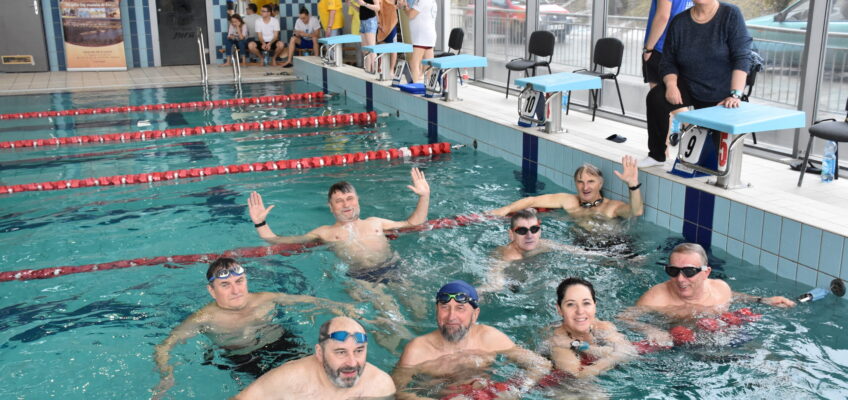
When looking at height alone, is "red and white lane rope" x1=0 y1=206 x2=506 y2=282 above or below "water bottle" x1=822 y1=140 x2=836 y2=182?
below

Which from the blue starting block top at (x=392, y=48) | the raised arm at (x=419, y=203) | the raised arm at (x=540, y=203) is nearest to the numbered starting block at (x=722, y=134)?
the raised arm at (x=540, y=203)

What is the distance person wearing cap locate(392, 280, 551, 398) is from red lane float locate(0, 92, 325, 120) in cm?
892

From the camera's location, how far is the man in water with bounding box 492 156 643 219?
532cm

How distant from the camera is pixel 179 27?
55.2 feet

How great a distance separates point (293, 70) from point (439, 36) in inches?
152

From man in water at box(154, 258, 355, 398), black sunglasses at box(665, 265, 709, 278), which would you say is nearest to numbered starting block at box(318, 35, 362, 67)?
man in water at box(154, 258, 355, 398)

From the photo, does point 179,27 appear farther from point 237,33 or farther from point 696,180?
point 696,180

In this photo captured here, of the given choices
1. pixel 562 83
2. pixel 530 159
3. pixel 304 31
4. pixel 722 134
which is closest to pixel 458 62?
pixel 530 159

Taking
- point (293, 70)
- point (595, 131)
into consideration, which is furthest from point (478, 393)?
point (293, 70)

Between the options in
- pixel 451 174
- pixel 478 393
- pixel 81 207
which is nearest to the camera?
pixel 478 393

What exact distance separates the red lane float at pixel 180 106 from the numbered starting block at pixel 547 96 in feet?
18.1

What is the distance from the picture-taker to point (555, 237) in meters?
5.22

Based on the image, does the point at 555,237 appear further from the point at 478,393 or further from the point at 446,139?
the point at 446,139

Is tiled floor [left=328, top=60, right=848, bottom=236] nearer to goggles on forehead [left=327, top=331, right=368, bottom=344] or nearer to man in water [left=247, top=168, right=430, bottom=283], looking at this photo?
man in water [left=247, top=168, right=430, bottom=283]
